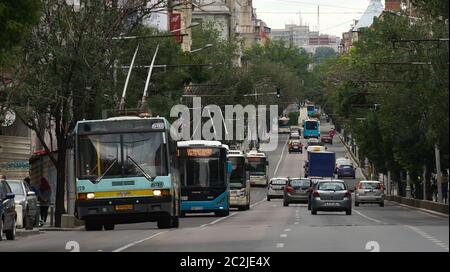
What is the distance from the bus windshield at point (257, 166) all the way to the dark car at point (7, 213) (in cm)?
7501

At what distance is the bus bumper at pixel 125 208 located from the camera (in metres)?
37.7

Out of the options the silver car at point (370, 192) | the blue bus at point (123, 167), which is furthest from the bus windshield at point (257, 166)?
the blue bus at point (123, 167)

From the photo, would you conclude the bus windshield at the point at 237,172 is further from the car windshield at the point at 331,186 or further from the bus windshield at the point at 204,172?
the car windshield at the point at 331,186

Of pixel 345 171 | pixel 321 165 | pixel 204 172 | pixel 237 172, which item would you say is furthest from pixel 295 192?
pixel 345 171

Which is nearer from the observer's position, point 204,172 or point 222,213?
point 204,172

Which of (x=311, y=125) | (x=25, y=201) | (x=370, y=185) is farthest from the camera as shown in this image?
(x=311, y=125)

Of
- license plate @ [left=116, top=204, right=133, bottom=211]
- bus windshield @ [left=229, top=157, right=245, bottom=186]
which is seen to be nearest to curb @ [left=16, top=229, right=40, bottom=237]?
license plate @ [left=116, top=204, right=133, bottom=211]

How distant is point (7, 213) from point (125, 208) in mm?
4440

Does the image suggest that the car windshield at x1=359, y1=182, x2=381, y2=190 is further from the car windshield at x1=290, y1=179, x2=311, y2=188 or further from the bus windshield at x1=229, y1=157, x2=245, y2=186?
the bus windshield at x1=229, y1=157, x2=245, y2=186

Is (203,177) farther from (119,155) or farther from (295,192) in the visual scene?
(295,192)

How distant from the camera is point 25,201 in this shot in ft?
135

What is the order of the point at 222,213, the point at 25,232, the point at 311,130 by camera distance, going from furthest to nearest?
the point at 311,130, the point at 222,213, the point at 25,232
